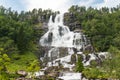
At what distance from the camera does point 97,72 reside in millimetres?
65875

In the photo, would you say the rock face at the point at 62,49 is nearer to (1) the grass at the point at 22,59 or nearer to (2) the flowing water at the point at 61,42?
(2) the flowing water at the point at 61,42

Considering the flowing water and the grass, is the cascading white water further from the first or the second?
the grass

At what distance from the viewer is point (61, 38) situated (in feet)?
360

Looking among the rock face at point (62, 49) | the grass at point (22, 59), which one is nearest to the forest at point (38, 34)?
the grass at point (22, 59)

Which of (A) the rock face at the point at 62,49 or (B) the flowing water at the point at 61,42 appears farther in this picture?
(B) the flowing water at the point at 61,42

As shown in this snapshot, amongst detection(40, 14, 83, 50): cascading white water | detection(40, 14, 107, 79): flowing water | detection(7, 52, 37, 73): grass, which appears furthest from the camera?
detection(40, 14, 83, 50): cascading white water

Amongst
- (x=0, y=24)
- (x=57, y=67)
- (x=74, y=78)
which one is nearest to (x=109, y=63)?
(x=74, y=78)

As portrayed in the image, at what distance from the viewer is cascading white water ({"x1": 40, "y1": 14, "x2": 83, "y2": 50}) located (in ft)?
341

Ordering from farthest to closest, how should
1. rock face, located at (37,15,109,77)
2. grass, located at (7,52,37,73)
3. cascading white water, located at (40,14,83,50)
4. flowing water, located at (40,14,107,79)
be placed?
cascading white water, located at (40,14,83,50)
flowing water, located at (40,14,107,79)
grass, located at (7,52,37,73)
rock face, located at (37,15,109,77)

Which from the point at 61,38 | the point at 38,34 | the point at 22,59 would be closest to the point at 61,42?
the point at 61,38

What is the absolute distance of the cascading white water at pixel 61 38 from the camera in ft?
341

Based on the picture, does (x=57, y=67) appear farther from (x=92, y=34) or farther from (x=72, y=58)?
(x=92, y=34)

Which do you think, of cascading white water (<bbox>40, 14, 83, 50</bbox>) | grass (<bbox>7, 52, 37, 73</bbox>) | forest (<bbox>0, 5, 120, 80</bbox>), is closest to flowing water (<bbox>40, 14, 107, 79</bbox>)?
cascading white water (<bbox>40, 14, 83, 50</bbox>)

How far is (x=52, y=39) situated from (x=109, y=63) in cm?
4925
